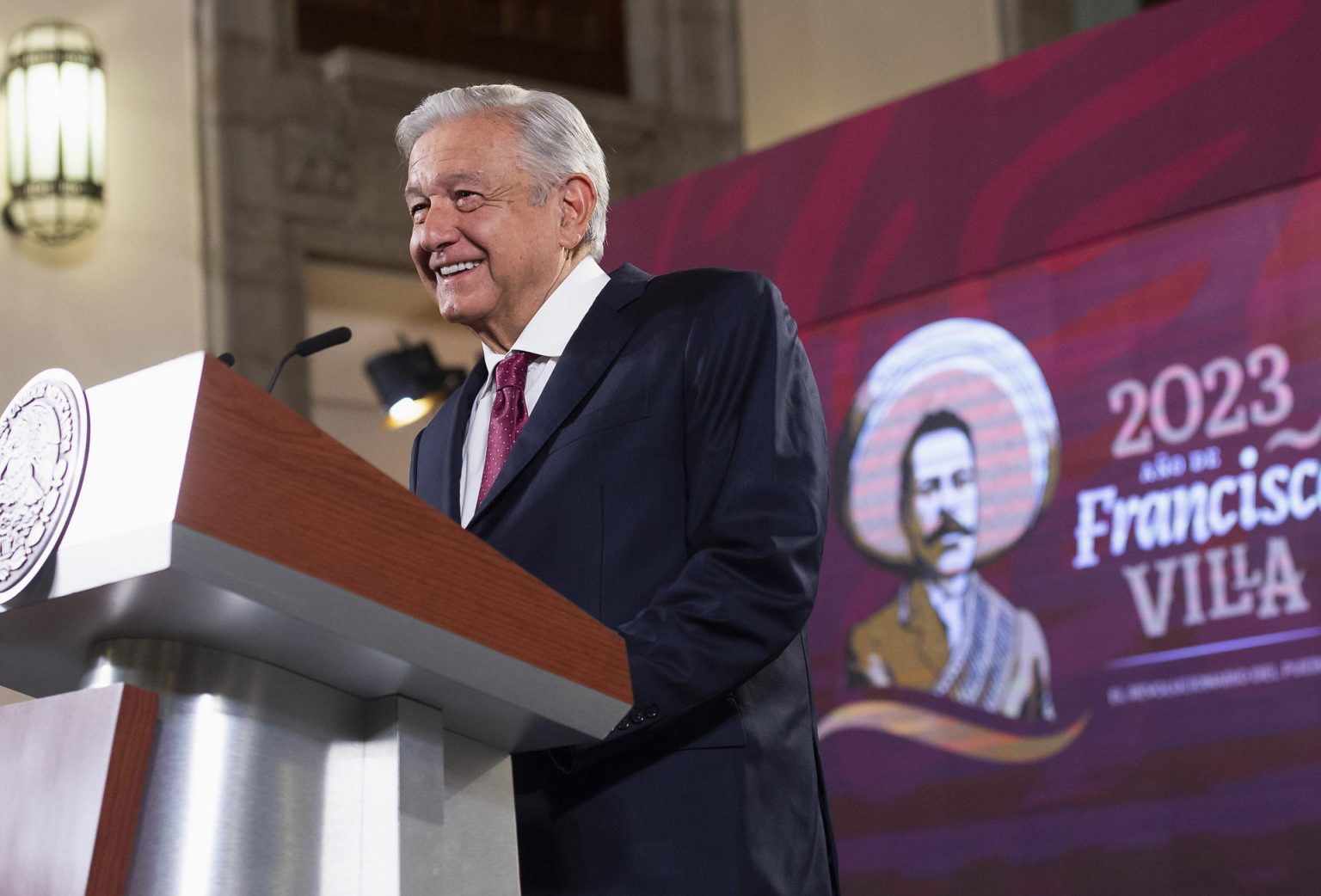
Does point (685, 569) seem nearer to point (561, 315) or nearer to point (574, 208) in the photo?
point (561, 315)

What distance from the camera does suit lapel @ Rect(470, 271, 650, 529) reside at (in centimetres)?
152

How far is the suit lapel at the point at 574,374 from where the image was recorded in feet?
4.99

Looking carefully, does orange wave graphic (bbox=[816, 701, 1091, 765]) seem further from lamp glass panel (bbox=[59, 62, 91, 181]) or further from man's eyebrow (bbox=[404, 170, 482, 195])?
lamp glass panel (bbox=[59, 62, 91, 181])

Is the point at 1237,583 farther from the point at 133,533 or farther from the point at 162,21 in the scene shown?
the point at 162,21

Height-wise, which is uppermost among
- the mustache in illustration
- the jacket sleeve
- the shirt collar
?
the mustache in illustration

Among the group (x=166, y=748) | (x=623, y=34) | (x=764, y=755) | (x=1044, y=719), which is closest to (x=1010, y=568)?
(x=1044, y=719)

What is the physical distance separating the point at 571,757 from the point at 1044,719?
2999mm

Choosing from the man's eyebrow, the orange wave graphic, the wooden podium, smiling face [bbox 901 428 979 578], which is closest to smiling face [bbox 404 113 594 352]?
the man's eyebrow

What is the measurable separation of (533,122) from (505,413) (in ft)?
0.89

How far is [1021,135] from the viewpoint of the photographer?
444cm

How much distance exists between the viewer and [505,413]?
165cm

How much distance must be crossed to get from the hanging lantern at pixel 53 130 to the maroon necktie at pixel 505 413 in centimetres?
476

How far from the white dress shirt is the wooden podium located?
533mm

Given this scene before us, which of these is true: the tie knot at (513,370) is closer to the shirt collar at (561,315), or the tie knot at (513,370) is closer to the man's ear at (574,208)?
the shirt collar at (561,315)
